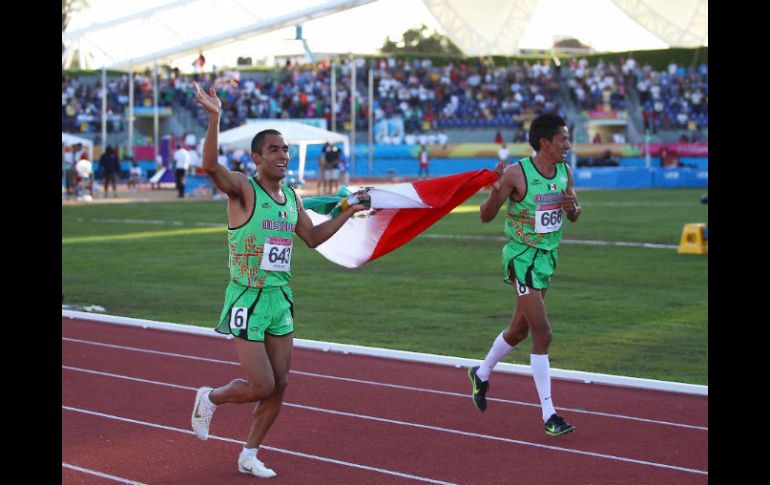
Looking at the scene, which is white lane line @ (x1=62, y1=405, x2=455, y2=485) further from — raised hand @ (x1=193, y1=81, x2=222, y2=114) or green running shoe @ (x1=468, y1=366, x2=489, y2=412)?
raised hand @ (x1=193, y1=81, x2=222, y2=114)

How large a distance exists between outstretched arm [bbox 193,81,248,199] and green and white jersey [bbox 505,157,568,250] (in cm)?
223

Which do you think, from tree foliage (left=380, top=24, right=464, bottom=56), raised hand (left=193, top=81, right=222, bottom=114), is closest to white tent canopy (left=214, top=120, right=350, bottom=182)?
raised hand (left=193, top=81, right=222, bottom=114)

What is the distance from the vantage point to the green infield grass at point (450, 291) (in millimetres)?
12148

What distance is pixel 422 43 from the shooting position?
261 feet

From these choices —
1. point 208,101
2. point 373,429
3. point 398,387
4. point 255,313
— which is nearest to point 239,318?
point 255,313

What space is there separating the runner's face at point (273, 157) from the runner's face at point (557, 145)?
7.19ft

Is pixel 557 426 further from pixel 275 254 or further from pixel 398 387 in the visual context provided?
pixel 275 254

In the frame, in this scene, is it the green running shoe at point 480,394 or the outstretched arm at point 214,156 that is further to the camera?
the green running shoe at point 480,394

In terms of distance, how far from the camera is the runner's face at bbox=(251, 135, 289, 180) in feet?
22.7

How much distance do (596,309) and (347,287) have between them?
383 cm

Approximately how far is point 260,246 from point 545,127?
2.40 m

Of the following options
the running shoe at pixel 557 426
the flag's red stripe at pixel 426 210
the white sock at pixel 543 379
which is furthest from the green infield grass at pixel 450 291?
the flag's red stripe at pixel 426 210

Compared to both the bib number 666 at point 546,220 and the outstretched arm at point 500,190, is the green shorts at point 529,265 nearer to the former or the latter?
the bib number 666 at point 546,220

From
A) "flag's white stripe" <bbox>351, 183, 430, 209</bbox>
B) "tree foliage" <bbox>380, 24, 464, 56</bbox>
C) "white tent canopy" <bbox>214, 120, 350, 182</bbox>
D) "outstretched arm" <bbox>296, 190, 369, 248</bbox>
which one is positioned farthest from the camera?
"tree foliage" <bbox>380, 24, 464, 56</bbox>
